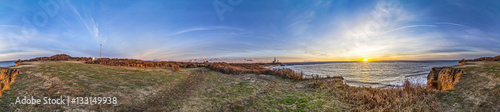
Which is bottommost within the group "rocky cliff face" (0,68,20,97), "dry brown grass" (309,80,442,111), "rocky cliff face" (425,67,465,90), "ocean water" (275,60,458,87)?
"ocean water" (275,60,458,87)

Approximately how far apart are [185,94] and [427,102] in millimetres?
9726

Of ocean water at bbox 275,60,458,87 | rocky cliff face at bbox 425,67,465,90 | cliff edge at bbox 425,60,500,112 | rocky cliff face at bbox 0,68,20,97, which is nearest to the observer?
cliff edge at bbox 425,60,500,112

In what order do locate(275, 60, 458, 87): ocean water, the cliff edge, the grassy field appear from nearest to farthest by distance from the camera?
the cliff edge, the grassy field, locate(275, 60, 458, 87): ocean water

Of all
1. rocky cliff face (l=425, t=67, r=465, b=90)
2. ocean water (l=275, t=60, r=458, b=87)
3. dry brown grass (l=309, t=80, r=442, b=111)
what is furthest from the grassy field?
ocean water (l=275, t=60, r=458, b=87)

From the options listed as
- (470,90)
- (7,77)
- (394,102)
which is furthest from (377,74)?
(7,77)

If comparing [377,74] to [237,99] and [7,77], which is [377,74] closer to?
[237,99]

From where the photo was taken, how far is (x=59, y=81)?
7320mm

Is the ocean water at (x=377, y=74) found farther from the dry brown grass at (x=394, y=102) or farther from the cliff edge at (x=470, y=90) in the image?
the dry brown grass at (x=394, y=102)

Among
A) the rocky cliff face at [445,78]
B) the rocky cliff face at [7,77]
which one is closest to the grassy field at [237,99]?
the rocky cliff face at [7,77]

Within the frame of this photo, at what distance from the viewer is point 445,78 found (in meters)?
9.05

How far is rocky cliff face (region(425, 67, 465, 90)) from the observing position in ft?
27.5

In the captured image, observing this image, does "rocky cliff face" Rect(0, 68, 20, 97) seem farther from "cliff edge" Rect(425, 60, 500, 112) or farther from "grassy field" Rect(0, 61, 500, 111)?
"cliff edge" Rect(425, 60, 500, 112)

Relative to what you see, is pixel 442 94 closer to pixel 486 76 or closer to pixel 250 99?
pixel 486 76

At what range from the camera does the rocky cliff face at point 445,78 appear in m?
8.38
